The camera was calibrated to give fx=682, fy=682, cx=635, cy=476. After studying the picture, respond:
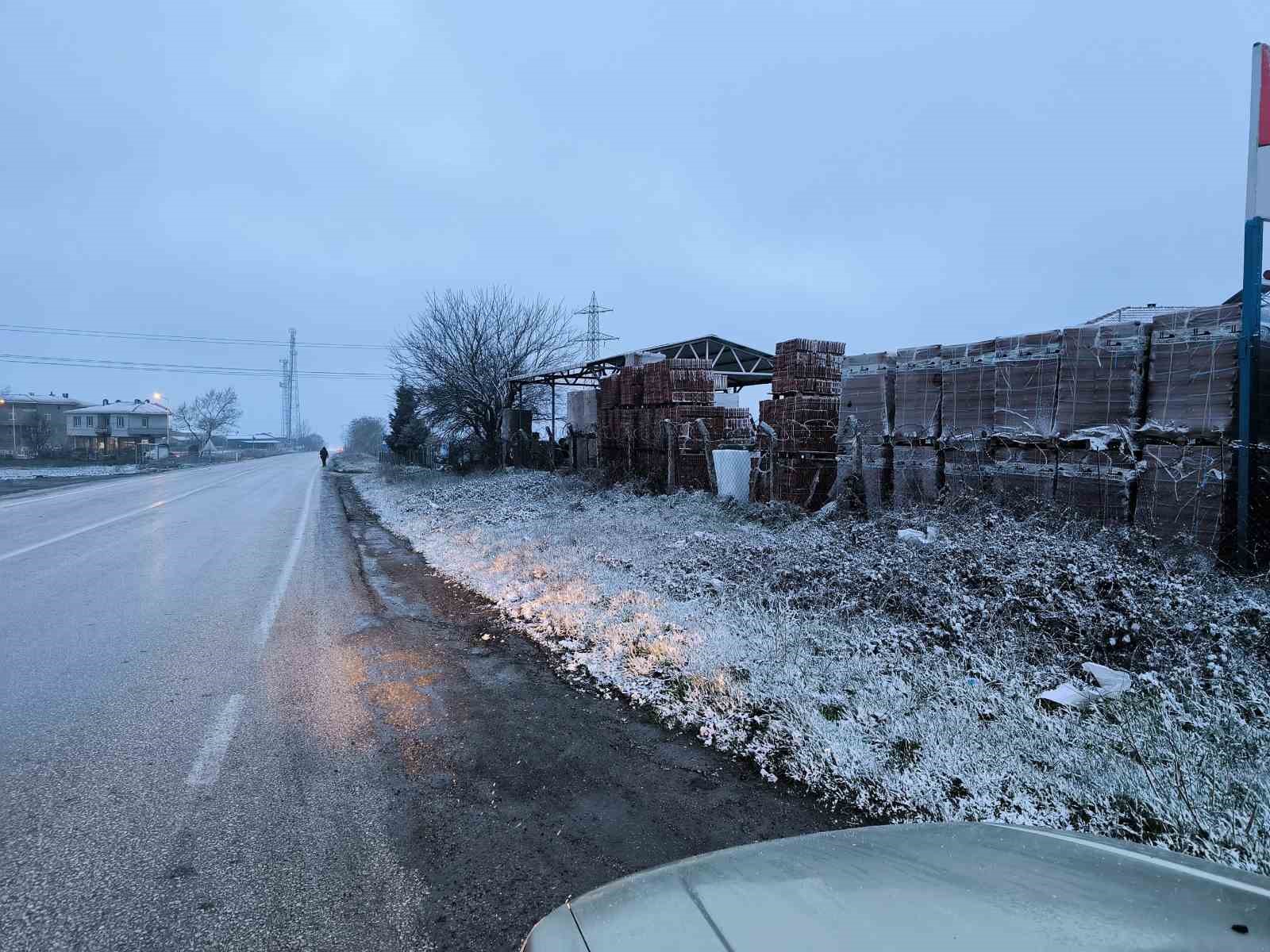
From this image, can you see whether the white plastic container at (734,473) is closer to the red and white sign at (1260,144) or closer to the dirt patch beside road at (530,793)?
the dirt patch beside road at (530,793)

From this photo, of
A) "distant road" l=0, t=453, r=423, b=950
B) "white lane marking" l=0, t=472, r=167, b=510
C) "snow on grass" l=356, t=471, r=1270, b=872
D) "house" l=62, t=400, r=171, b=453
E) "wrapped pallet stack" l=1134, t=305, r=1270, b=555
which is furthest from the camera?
"house" l=62, t=400, r=171, b=453

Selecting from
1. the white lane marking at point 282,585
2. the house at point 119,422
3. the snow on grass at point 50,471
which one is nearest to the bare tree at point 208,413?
the house at point 119,422

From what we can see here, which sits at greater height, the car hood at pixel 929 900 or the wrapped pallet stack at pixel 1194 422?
the wrapped pallet stack at pixel 1194 422

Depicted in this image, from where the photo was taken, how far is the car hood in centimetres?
139

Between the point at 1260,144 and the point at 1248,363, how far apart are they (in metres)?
1.94

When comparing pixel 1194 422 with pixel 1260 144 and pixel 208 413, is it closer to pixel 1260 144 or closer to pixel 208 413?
pixel 1260 144

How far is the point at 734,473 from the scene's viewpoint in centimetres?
1243

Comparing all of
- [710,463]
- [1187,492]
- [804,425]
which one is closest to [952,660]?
[1187,492]

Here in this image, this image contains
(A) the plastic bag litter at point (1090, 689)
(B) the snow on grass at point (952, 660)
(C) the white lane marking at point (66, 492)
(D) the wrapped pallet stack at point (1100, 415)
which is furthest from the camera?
(C) the white lane marking at point (66, 492)

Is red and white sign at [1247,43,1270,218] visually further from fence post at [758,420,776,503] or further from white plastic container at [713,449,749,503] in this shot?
white plastic container at [713,449,749,503]

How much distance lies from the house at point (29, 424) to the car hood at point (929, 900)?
71.3 meters

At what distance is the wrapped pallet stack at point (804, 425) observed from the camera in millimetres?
11398

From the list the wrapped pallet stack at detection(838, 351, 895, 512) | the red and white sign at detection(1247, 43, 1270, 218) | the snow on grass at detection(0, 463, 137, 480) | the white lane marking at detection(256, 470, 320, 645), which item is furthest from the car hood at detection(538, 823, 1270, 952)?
the snow on grass at detection(0, 463, 137, 480)

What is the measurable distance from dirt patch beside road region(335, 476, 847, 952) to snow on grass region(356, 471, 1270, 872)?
0.31 metres
